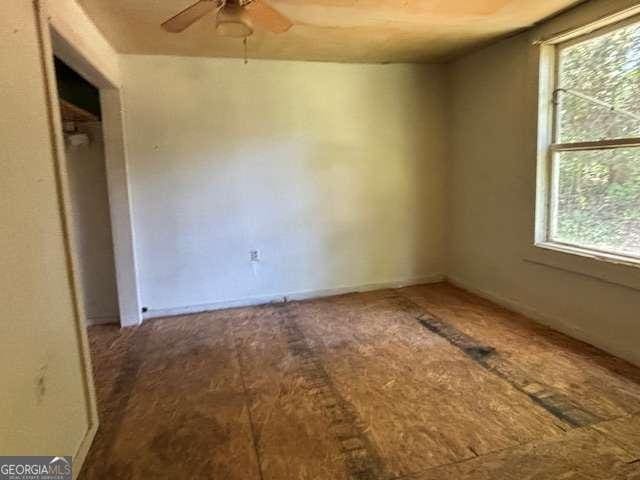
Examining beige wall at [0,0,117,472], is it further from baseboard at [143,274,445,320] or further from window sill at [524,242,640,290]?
window sill at [524,242,640,290]

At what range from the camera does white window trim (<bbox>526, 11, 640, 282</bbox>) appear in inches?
111

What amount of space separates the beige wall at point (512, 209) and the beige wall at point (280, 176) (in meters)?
0.33

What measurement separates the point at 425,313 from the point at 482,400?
1.48m

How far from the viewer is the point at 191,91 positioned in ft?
13.0

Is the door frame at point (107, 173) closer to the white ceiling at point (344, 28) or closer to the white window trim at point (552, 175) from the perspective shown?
the white ceiling at point (344, 28)

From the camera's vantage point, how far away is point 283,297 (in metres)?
4.44

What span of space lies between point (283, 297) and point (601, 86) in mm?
3266

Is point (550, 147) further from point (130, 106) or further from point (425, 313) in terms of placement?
point (130, 106)

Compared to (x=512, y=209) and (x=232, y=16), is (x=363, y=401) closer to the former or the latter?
(x=232, y=16)

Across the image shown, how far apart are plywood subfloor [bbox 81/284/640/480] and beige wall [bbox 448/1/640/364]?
225mm

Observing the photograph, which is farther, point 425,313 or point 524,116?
point 425,313

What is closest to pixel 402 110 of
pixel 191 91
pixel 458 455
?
pixel 191 91

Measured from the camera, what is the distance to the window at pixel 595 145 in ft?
9.29

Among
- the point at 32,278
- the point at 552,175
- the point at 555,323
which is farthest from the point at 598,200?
the point at 32,278
